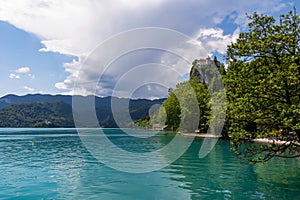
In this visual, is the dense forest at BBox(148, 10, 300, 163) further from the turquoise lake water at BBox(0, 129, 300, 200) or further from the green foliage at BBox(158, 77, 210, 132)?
the green foliage at BBox(158, 77, 210, 132)

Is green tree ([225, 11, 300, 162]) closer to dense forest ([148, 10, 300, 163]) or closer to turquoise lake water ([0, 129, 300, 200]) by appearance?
dense forest ([148, 10, 300, 163])

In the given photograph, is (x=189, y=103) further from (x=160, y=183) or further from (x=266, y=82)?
(x=266, y=82)

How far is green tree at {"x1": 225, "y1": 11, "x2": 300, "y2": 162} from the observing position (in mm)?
16297

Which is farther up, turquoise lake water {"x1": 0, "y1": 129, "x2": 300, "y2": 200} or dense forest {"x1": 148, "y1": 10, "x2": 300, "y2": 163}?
dense forest {"x1": 148, "y1": 10, "x2": 300, "y2": 163}

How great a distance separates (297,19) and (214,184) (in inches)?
495

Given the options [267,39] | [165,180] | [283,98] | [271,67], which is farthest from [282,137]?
[165,180]

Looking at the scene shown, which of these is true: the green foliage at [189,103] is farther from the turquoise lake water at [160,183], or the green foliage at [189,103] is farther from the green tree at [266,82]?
the green tree at [266,82]

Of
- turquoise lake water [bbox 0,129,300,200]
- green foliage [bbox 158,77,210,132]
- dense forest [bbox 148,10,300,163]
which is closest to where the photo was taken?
dense forest [bbox 148,10,300,163]

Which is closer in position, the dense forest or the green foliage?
the dense forest

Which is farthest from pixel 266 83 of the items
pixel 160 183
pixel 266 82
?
pixel 160 183

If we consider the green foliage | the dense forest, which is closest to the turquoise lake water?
the dense forest

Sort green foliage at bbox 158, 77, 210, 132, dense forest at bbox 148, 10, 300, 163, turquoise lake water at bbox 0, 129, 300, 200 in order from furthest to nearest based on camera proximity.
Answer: green foliage at bbox 158, 77, 210, 132 < turquoise lake water at bbox 0, 129, 300, 200 < dense forest at bbox 148, 10, 300, 163

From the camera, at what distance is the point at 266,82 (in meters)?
16.4

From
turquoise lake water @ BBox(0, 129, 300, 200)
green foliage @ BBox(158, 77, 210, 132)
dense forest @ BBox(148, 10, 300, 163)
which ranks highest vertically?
green foliage @ BBox(158, 77, 210, 132)
